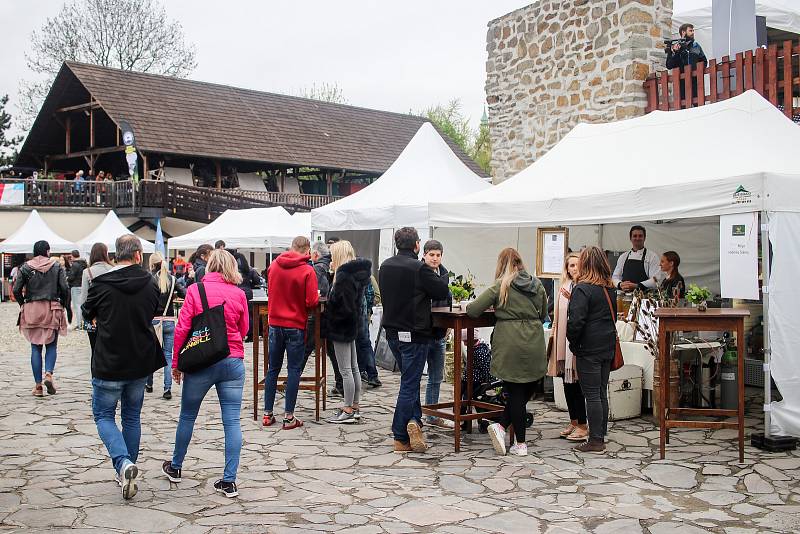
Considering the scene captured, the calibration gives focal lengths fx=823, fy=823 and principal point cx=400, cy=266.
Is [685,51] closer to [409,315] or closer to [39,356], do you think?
[409,315]

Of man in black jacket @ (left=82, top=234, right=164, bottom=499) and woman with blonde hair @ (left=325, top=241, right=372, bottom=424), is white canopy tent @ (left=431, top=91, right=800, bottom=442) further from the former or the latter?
man in black jacket @ (left=82, top=234, right=164, bottom=499)

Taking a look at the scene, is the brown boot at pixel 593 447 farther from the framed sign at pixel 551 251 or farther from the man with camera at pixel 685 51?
the man with camera at pixel 685 51

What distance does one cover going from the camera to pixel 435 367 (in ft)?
22.0

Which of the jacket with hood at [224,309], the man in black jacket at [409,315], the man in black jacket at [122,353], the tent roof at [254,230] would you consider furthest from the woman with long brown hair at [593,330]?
the tent roof at [254,230]

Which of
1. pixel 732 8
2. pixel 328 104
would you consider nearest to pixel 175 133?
pixel 328 104

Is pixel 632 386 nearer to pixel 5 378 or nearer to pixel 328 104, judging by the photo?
pixel 5 378

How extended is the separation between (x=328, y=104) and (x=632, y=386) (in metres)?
33.2

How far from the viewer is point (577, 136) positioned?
9086 millimetres

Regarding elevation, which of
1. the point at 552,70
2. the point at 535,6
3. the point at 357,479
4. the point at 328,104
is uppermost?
the point at 328,104

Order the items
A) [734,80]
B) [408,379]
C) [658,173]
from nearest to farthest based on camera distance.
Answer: [408,379]
[658,173]
[734,80]

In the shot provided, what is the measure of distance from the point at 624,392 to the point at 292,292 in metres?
3.07

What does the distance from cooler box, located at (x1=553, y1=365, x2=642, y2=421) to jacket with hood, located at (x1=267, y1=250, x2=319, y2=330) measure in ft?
8.92

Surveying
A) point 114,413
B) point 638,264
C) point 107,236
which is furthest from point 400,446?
point 107,236

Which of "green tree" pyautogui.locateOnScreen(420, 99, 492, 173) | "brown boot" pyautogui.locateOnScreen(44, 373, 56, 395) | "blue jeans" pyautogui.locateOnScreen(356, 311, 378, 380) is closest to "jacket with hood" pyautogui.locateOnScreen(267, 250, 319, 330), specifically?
"blue jeans" pyautogui.locateOnScreen(356, 311, 378, 380)
